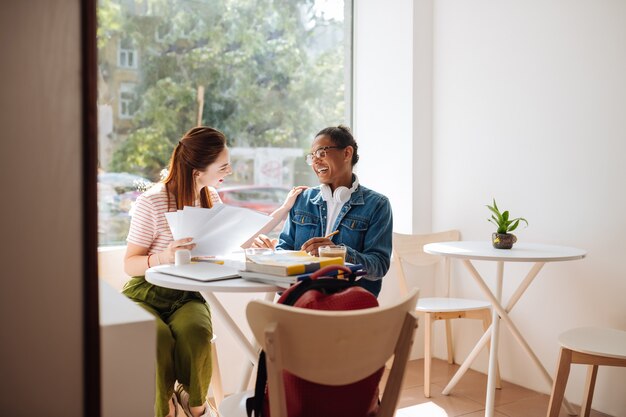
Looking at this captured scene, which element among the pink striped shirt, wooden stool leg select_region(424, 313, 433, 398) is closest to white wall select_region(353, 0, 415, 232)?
wooden stool leg select_region(424, 313, 433, 398)

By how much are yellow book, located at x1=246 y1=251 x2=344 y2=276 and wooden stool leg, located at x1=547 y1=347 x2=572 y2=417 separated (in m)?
1.08

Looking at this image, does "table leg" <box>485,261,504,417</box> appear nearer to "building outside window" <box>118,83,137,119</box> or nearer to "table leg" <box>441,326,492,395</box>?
"table leg" <box>441,326,492,395</box>

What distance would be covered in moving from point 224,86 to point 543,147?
1866 millimetres

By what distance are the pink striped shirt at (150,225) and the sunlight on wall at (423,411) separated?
144cm

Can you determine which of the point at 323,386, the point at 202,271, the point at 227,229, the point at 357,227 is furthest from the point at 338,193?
the point at 323,386

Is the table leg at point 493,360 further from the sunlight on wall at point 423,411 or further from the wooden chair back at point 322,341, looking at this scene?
the wooden chair back at point 322,341

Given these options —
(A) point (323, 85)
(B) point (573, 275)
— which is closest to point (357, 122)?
(A) point (323, 85)

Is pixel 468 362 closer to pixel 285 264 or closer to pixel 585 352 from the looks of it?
pixel 585 352

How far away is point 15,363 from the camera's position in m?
1.21

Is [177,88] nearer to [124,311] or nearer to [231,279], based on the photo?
[231,279]

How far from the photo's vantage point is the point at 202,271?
2203 millimetres

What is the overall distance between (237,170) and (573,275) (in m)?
1.98

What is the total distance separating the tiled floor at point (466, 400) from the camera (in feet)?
10.3

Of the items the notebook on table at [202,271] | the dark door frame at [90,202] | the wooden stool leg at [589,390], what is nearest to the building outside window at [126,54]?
the notebook on table at [202,271]
